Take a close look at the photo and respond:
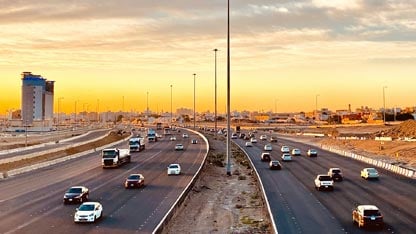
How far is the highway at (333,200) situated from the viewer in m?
30.1

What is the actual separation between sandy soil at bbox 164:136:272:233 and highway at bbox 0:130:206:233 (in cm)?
137

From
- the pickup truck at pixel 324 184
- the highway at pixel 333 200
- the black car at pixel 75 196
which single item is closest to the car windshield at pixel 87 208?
the black car at pixel 75 196

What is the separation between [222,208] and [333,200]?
828cm

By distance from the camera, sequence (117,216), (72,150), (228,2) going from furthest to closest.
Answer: (72,150) → (228,2) → (117,216)

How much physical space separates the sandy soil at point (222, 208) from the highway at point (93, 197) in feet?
4.51

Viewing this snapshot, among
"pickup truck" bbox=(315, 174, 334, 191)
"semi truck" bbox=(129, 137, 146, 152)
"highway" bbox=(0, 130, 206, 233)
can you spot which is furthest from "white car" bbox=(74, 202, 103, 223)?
"semi truck" bbox=(129, 137, 146, 152)

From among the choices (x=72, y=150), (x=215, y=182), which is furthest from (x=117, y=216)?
(x=72, y=150)

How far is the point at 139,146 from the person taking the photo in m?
94.4

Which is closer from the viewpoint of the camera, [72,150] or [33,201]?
[33,201]

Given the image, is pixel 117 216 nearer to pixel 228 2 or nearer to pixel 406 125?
pixel 228 2

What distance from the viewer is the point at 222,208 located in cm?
3969

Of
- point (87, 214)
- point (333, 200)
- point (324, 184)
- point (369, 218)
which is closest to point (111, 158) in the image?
point (324, 184)

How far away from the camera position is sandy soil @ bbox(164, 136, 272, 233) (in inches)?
1248

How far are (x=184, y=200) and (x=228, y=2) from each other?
2794 cm
